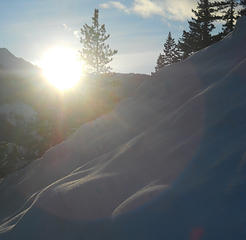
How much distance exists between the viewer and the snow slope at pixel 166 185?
367 centimetres

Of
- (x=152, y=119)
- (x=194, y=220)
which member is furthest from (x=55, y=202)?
(x=152, y=119)

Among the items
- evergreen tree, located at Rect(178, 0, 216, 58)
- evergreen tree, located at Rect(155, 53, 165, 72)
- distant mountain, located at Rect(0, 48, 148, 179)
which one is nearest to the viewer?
distant mountain, located at Rect(0, 48, 148, 179)

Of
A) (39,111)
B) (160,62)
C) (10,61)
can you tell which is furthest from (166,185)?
(10,61)

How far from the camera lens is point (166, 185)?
462 centimetres

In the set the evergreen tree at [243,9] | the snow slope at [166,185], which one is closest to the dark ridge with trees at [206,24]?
the evergreen tree at [243,9]

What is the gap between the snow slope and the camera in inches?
145

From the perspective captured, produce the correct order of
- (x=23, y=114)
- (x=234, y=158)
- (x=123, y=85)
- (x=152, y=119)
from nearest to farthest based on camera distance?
(x=234, y=158)
(x=152, y=119)
(x=23, y=114)
(x=123, y=85)

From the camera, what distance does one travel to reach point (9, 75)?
36.0m

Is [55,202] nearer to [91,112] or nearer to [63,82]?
[91,112]

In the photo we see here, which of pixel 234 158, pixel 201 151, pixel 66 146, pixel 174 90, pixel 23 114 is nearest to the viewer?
pixel 234 158

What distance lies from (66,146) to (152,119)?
→ 5.25 meters

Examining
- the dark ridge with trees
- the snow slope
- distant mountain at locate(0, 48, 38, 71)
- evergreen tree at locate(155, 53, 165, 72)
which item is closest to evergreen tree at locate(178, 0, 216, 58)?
the dark ridge with trees

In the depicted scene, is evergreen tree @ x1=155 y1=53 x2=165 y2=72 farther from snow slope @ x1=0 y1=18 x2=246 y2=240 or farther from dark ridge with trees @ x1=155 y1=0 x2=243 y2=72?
snow slope @ x1=0 y1=18 x2=246 y2=240

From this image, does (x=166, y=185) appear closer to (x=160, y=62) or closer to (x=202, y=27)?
(x=202, y=27)
